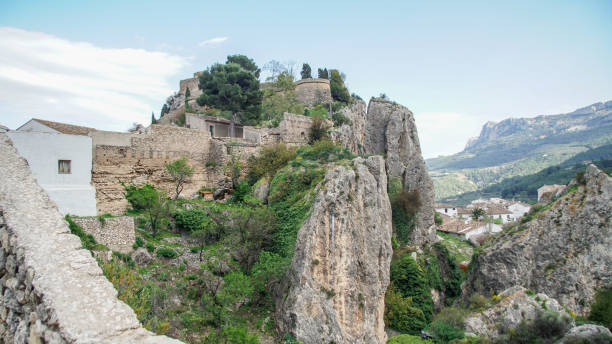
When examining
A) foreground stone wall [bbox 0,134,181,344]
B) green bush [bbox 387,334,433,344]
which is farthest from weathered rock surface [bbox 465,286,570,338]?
foreground stone wall [bbox 0,134,181,344]

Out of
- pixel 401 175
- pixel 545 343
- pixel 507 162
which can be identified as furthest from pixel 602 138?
pixel 545 343

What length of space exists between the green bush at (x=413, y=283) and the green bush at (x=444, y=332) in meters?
3.95

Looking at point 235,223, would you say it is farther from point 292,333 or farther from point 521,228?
point 521,228

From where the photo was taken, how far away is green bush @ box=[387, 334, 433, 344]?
21.1 m

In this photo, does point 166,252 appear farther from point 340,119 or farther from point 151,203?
point 340,119

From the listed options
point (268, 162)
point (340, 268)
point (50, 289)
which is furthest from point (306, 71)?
point (50, 289)

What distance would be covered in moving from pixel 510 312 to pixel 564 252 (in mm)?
8495

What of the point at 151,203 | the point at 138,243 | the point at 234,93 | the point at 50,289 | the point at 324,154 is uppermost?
the point at 234,93

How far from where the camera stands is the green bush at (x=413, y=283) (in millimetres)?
26281

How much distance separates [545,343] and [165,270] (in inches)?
614

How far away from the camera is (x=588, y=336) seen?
40.3 ft

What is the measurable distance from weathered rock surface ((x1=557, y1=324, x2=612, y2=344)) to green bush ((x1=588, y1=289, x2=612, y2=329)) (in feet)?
35.1

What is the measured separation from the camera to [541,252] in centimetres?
2412

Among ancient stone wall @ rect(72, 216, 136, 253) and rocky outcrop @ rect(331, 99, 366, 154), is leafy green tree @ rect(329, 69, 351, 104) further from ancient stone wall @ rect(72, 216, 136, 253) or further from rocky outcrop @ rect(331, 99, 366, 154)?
ancient stone wall @ rect(72, 216, 136, 253)
